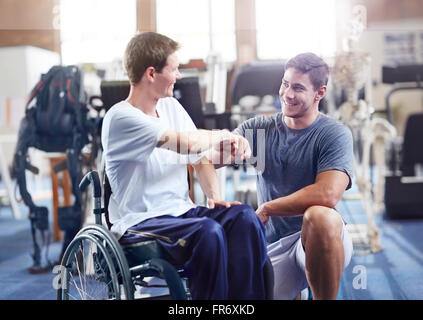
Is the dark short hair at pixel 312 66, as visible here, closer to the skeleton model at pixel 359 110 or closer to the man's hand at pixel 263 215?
the man's hand at pixel 263 215

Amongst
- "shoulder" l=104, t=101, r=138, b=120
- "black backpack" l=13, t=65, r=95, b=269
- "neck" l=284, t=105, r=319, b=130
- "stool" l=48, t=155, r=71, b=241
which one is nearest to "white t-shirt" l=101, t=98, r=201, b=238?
"shoulder" l=104, t=101, r=138, b=120

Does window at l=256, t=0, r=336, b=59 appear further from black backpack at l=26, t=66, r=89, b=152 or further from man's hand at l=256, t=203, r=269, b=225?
black backpack at l=26, t=66, r=89, b=152

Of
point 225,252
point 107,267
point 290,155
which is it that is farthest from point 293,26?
point 107,267

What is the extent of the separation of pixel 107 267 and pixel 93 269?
2.9 inches

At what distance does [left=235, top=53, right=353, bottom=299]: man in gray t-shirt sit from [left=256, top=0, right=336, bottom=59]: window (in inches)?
6.3

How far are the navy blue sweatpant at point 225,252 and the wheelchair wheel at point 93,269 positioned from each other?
14 cm

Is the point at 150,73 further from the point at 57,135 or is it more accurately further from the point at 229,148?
the point at 57,135

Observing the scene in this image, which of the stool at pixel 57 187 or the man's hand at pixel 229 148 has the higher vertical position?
the man's hand at pixel 229 148

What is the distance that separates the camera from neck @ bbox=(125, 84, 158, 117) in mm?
1137

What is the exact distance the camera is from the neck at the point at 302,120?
1.18 metres

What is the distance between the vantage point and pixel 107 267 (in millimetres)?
1228

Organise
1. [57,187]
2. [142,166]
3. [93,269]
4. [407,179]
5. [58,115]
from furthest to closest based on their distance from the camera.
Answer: [407,179]
[57,187]
[58,115]
[93,269]
[142,166]

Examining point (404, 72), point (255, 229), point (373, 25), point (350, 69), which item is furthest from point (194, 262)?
point (404, 72)

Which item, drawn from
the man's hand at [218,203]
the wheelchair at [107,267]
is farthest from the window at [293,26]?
the wheelchair at [107,267]
